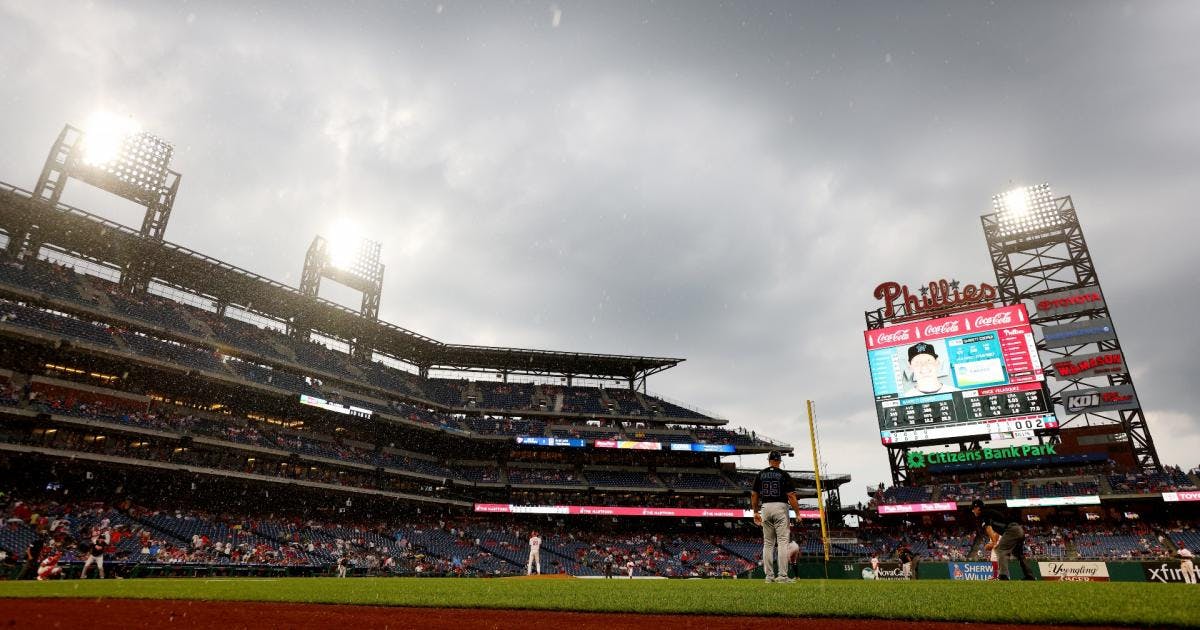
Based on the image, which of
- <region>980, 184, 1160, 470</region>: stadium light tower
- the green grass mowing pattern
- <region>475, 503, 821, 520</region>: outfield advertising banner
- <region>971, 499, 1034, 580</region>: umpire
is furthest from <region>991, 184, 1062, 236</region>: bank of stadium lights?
the green grass mowing pattern

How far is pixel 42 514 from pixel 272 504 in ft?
45.3

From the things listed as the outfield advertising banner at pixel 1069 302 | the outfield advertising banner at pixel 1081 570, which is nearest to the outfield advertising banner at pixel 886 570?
the outfield advertising banner at pixel 1081 570

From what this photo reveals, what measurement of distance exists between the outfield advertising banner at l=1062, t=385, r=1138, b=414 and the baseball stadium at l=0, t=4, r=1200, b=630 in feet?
0.58

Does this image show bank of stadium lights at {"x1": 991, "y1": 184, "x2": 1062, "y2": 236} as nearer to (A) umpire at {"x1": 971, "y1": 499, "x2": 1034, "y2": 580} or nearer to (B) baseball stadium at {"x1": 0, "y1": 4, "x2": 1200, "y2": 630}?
(B) baseball stadium at {"x1": 0, "y1": 4, "x2": 1200, "y2": 630}

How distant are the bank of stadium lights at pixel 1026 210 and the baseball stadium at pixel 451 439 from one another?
0.18 metres

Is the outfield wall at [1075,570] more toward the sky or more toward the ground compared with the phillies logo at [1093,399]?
more toward the ground

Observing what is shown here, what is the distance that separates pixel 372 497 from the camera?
44.2 meters

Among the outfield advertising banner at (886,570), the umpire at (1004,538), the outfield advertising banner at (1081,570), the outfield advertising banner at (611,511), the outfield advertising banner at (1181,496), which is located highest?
the outfield advertising banner at (1181,496)

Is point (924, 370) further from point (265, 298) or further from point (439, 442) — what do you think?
point (265, 298)

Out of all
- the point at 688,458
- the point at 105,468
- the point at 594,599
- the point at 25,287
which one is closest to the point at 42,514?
the point at 105,468

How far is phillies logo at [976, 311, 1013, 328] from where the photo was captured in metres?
43.1

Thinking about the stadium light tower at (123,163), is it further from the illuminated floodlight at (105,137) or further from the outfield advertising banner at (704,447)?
the outfield advertising banner at (704,447)

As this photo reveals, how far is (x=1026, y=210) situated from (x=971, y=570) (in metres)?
39.9

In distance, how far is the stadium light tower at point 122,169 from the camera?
1481 inches
